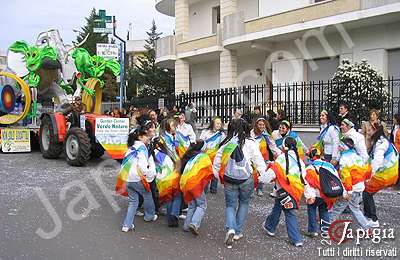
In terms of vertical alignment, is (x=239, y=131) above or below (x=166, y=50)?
below

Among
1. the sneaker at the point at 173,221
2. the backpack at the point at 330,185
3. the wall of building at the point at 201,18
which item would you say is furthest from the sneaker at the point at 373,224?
the wall of building at the point at 201,18

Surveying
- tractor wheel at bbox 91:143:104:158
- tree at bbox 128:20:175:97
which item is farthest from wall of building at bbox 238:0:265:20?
tree at bbox 128:20:175:97

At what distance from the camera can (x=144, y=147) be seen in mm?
6230

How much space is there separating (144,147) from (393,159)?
364cm

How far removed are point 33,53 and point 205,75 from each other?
1365cm

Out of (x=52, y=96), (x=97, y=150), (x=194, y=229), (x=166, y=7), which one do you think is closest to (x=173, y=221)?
(x=194, y=229)

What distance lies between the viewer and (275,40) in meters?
20.2

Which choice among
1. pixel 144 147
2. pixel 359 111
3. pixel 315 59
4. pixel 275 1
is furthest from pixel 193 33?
pixel 144 147

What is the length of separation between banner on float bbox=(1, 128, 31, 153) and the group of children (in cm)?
924

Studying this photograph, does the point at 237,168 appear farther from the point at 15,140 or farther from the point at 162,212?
the point at 15,140

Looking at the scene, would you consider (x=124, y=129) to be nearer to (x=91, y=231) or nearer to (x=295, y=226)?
(x=91, y=231)

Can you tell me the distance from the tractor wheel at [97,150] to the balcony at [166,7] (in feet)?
51.1

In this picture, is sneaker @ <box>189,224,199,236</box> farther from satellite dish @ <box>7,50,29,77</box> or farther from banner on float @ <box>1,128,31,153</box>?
satellite dish @ <box>7,50,29,77</box>

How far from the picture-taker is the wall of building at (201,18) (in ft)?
82.7
